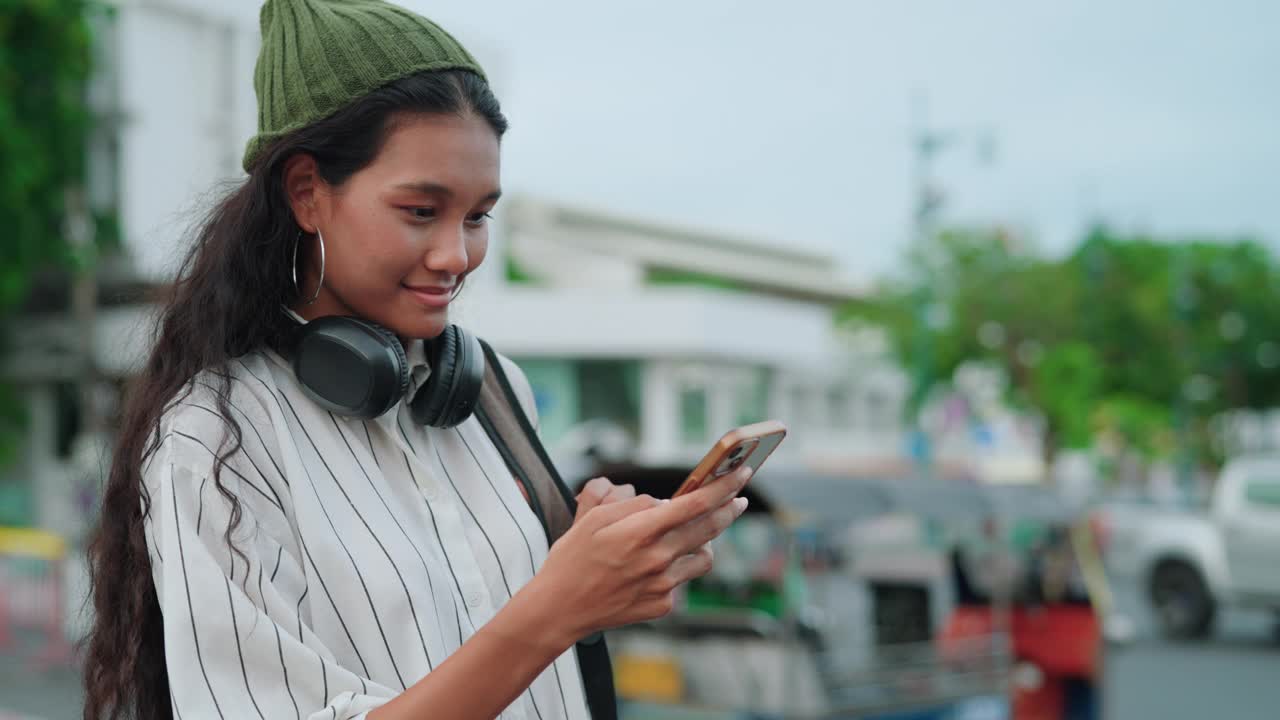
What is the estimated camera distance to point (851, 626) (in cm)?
866

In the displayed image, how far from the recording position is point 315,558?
142cm

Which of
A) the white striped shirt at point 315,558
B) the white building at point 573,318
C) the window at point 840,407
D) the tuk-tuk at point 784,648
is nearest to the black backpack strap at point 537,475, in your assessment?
the white striped shirt at point 315,558

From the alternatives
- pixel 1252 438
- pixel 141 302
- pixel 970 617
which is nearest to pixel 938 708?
pixel 970 617

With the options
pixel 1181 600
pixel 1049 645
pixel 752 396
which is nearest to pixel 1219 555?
pixel 1181 600

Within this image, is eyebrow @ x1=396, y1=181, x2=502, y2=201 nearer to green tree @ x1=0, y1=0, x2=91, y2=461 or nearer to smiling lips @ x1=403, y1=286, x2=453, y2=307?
smiling lips @ x1=403, y1=286, x2=453, y2=307

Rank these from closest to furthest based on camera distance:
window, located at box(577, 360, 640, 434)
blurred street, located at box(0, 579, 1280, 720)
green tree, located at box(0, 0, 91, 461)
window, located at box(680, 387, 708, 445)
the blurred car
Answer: blurred street, located at box(0, 579, 1280, 720) → the blurred car → green tree, located at box(0, 0, 91, 461) → window, located at box(577, 360, 640, 434) → window, located at box(680, 387, 708, 445)

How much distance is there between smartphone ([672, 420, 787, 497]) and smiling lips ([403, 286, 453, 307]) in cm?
39

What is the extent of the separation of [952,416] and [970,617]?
49.7ft

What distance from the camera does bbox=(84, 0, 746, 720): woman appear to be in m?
1.32

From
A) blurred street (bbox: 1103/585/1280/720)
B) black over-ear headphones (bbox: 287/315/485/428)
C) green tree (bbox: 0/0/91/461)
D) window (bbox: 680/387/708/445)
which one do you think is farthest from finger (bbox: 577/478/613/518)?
window (bbox: 680/387/708/445)

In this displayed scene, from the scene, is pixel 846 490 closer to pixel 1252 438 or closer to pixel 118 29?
pixel 118 29

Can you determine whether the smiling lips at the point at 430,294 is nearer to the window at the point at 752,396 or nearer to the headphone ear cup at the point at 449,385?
the headphone ear cup at the point at 449,385

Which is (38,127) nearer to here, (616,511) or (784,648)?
(784,648)

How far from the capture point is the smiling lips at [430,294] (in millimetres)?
1541
